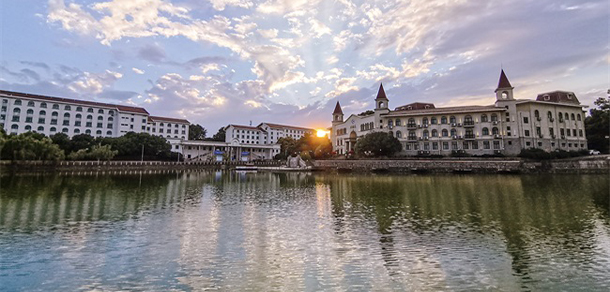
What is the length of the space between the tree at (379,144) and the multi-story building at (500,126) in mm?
4716

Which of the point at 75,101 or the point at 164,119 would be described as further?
the point at 164,119

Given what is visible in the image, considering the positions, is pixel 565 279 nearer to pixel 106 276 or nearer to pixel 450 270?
pixel 450 270

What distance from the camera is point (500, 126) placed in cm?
5856

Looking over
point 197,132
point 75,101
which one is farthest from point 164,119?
point 197,132

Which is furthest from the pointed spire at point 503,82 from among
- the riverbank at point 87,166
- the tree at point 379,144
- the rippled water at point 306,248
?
the riverbank at point 87,166

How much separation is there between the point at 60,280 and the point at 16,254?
A: 3.32 meters

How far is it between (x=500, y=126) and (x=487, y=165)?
1276 centimetres

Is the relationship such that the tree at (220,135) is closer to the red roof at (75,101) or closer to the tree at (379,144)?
the red roof at (75,101)

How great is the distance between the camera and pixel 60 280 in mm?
6941

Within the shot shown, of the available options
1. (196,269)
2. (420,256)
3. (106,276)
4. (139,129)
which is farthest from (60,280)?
(139,129)

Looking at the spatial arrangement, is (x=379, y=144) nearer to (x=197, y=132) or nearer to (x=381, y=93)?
(x=381, y=93)

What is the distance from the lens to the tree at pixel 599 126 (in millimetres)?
56688

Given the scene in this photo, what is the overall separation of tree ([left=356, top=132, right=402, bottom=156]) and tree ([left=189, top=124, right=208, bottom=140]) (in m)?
83.1

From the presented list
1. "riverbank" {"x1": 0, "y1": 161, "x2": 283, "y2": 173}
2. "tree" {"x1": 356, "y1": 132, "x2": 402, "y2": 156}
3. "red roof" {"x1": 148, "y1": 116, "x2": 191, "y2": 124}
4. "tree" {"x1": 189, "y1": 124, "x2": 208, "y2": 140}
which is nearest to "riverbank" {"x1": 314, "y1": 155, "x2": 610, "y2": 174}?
"tree" {"x1": 356, "y1": 132, "x2": 402, "y2": 156}
